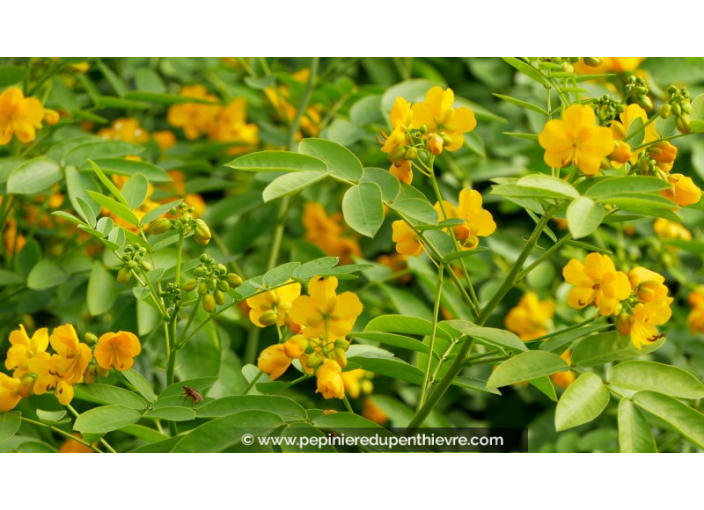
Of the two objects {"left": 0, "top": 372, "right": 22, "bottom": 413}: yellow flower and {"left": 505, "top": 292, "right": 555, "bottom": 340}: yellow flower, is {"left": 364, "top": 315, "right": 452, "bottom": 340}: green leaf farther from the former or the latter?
{"left": 505, "top": 292, "right": 555, "bottom": 340}: yellow flower

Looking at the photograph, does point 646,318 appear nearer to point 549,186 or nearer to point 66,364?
point 549,186

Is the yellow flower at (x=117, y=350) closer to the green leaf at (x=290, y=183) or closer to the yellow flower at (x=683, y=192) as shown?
the green leaf at (x=290, y=183)

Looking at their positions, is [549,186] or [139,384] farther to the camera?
[139,384]

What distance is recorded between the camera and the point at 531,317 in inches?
69.7

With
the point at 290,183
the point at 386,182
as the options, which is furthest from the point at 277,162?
the point at 386,182

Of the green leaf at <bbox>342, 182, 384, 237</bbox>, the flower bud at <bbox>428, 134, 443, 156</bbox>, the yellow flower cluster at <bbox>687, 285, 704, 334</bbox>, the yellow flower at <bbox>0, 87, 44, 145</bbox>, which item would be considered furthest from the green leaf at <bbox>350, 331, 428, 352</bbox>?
the yellow flower cluster at <bbox>687, 285, 704, 334</bbox>

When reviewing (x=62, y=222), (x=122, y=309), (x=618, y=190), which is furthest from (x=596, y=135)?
(x=62, y=222)

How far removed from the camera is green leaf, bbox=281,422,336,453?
0.94 meters

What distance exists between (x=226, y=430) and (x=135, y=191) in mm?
380

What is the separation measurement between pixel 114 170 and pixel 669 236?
1136mm

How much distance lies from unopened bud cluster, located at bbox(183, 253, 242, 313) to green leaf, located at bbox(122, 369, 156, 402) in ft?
0.47

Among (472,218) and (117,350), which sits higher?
(472,218)

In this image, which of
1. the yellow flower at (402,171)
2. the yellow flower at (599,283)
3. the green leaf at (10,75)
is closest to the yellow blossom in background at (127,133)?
the green leaf at (10,75)

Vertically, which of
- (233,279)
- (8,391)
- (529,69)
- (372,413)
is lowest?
(372,413)
